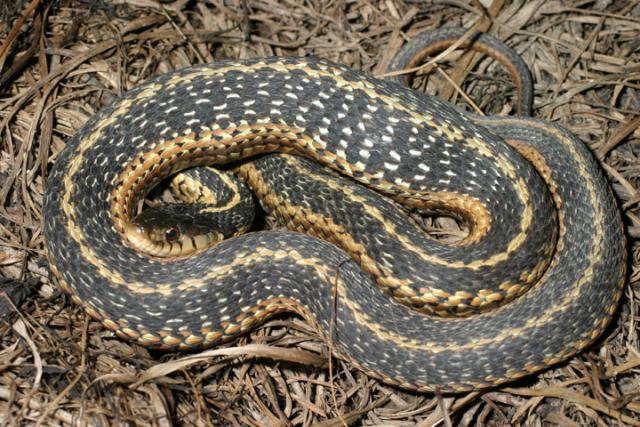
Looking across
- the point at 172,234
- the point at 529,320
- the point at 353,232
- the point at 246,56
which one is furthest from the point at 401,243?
the point at 246,56

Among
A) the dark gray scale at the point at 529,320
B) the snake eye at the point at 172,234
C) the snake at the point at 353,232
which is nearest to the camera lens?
the dark gray scale at the point at 529,320

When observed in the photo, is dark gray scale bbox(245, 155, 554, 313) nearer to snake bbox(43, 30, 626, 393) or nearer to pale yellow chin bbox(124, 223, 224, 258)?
snake bbox(43, 30, 626, 393)

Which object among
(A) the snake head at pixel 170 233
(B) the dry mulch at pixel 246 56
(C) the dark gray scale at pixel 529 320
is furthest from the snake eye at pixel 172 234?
(C) the dark gray scale at pixel 529 320

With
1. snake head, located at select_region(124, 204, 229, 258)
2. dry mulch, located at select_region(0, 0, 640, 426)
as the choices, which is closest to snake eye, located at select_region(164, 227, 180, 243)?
snake head, located at select_region(124, 204, 229, 258)

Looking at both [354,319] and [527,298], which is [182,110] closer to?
[354,319]

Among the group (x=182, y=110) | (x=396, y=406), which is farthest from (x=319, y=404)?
(x=182, y=110)

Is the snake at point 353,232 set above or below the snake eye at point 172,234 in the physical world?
above

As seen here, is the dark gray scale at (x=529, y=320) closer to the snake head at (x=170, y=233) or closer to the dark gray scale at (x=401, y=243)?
the dark gray scale at (x=401, y=243)
